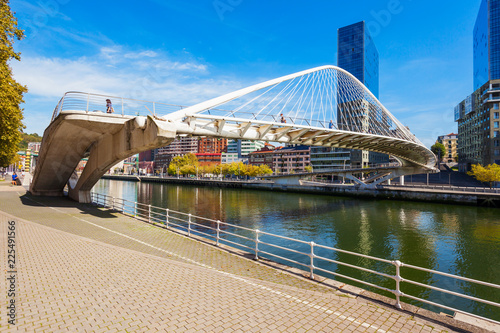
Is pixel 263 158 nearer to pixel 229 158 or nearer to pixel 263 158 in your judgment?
pixel 263 158

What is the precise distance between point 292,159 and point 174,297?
100874 millimetres

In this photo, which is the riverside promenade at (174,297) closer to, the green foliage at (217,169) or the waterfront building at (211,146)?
the green foliage at (217,169)

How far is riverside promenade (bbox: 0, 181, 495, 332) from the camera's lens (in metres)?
4.87

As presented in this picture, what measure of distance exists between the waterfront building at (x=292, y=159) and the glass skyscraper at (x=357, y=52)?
174 ft

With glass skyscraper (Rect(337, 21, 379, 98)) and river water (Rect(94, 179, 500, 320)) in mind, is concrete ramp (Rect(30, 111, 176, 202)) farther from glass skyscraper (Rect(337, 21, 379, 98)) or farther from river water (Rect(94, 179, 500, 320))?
glass skyscraper (Rect(337, 21, 379, 98))

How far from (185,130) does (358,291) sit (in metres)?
13.6

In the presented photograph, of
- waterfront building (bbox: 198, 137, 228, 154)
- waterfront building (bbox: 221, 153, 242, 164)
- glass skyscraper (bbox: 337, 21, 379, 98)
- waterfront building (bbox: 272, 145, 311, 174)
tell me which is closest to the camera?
waterfront building (bbox: 272, 145, 311, 174)

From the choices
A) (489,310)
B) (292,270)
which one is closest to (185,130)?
(292,270)

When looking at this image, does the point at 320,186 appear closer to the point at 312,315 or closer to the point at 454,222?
the point at 454,222

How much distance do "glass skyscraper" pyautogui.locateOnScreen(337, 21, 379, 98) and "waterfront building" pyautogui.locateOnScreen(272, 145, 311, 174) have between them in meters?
52.9

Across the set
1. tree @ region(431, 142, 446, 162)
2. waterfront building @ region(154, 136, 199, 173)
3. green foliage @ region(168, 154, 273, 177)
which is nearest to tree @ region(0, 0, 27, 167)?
green foliage @ region(168, 154, 273, 177)

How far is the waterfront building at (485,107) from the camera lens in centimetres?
7100

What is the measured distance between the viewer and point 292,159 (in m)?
105

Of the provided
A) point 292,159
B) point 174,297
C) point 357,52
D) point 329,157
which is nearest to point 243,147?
point 292,159
